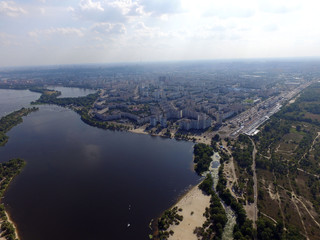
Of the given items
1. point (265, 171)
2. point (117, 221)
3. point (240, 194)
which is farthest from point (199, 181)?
point (117, 221)

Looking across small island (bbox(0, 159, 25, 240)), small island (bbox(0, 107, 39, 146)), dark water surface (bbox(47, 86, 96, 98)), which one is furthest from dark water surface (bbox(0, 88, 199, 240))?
dark water surface (bbox(47, 86, 96, 98))

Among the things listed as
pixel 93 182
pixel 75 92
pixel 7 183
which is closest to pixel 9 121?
pixel 7 183

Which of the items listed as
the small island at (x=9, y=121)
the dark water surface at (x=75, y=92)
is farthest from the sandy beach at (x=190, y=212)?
the dark water surface at (x=75, y=92)

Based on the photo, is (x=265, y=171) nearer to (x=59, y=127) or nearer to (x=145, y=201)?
(x=145, y=201)

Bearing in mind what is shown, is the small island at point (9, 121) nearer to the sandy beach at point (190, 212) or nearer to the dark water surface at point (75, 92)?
the dark water surface at point (75, 92)

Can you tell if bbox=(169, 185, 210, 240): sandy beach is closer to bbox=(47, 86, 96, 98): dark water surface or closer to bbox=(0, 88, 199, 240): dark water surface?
bbox=(0, 88, 199, 240): dark water surface

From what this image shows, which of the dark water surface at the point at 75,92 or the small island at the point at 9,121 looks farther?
the dark water surface at the point at 75,92
